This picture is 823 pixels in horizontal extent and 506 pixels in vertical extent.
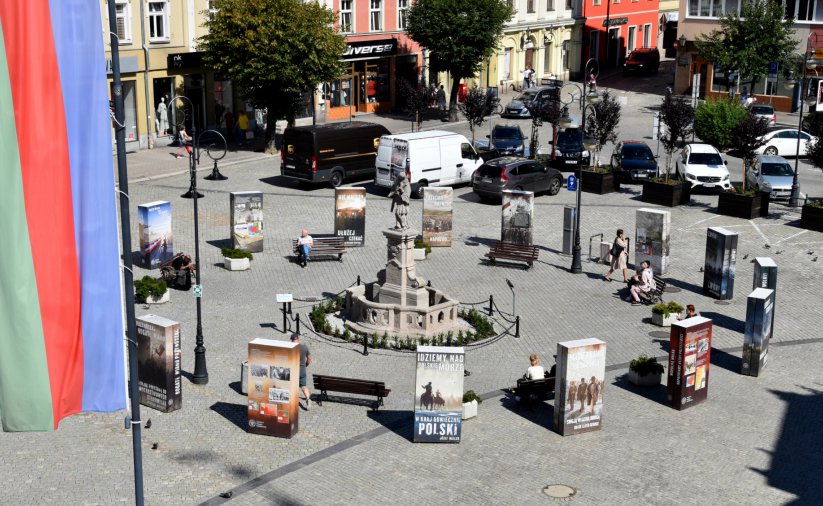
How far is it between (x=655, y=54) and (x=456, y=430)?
196 ft

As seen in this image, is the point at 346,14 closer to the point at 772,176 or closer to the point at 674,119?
the point at 674,119

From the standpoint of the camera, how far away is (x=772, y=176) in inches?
1592

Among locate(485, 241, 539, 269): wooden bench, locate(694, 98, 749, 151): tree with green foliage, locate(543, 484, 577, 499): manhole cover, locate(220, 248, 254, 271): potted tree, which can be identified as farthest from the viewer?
locate(694, 98, 749, 151): tree with green foliage

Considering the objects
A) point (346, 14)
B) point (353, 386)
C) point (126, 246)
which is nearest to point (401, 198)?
point (353, 386)

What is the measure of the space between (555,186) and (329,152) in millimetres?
8331

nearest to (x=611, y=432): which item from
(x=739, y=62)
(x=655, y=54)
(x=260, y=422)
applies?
(x=260, y=422)

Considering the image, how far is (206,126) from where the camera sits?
4938cm

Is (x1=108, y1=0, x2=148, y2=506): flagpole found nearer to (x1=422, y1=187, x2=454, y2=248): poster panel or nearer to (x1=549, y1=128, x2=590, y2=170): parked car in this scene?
(x1=422, y1=187, x2=454, y2=248): poster panel

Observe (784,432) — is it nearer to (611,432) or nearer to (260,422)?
(611,432)

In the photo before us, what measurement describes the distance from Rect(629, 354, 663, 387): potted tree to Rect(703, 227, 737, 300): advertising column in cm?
687

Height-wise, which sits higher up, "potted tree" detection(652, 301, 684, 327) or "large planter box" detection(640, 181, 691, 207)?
"large planter box" detection(640, 181, 691, 207)

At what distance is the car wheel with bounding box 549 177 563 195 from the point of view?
40.0m

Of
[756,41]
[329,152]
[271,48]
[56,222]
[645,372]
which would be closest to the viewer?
[56,222]

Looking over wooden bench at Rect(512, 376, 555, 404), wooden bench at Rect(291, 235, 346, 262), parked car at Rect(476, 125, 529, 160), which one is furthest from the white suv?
wooden bench at Rect(512, 376, 555, 404)
